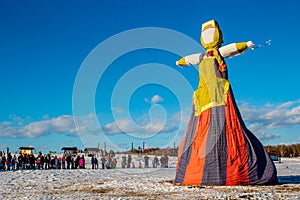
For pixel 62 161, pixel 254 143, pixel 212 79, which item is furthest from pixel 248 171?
pixel 62 161

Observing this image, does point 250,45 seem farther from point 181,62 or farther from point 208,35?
point 181,62

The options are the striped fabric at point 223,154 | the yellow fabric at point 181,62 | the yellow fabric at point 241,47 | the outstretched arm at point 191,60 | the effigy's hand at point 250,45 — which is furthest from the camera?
the yellow fabric at point 181,62

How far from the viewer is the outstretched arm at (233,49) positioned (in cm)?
1602

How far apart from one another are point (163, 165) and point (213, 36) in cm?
2136

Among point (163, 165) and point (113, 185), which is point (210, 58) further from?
point (163, 165)

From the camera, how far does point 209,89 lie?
51.4ft

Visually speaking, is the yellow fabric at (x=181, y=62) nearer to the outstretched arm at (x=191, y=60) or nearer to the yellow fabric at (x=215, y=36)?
the outstretched arm at (x=191, y=60)

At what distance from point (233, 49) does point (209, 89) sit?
2.00 m

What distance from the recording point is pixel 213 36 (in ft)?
53.9

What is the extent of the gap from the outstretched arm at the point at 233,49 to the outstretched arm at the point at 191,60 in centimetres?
102


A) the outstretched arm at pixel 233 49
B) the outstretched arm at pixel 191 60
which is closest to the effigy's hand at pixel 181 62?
the outstretched arm at pixel 191 60

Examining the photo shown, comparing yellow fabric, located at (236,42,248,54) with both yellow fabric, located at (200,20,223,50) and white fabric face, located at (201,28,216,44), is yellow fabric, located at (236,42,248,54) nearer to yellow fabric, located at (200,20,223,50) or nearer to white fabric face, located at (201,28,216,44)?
yellow fabric, located at (200,20,223,50)

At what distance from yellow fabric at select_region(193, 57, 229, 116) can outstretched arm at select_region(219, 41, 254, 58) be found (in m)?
0.56

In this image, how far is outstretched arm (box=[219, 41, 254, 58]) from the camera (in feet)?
52.5
